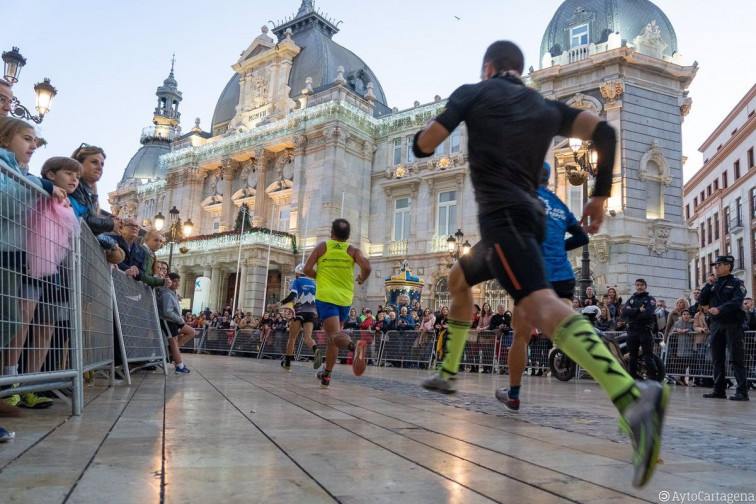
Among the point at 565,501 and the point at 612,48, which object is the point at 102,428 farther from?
the point at 612,48

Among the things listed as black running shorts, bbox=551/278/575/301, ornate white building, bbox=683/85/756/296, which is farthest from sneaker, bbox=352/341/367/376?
ornate white building, bbox=683/85/756/296

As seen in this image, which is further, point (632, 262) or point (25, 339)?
point (632, 262)

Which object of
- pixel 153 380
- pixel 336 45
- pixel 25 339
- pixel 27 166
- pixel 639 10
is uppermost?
pixel 336 45

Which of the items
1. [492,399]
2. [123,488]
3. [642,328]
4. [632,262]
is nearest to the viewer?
[123,488]

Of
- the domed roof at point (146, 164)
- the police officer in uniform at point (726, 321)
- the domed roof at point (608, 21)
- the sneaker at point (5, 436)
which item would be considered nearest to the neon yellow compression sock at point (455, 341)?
the sneaker at point (5, 436)

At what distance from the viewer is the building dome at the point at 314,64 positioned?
35688 mm

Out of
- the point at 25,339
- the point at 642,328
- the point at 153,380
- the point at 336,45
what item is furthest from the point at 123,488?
the point at 336,45

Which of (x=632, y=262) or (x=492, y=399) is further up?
(x=632, y=262)

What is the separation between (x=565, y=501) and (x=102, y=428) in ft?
8.29

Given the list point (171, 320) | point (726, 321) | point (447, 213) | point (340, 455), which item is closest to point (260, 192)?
point (447, 213)

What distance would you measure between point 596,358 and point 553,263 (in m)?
2.55

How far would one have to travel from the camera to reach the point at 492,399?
6.07 m

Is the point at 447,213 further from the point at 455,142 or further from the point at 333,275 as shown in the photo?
the point at 333,275

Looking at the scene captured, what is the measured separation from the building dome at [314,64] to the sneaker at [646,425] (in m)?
32.9
